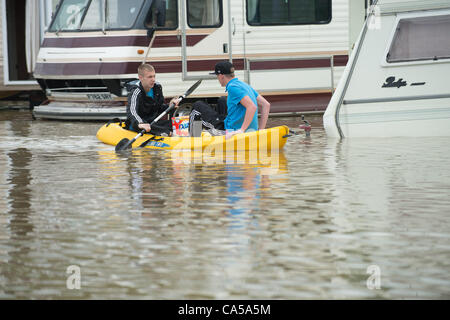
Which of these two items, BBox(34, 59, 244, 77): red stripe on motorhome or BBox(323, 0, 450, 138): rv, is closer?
BBox(323, 0, 450, 138): rv

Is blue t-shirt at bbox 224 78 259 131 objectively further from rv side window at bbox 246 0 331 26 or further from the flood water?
rv side window at bbox 246 0 331 26

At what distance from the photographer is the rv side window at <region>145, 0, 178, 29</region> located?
17.7m

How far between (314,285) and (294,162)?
622 cm

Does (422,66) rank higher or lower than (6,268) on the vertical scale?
higher

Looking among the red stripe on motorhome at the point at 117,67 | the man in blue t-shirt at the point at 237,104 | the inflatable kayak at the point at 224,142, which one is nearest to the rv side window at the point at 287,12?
the red stripe on motorhome at the point at 117,67

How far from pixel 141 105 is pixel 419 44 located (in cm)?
407

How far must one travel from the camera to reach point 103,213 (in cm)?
866

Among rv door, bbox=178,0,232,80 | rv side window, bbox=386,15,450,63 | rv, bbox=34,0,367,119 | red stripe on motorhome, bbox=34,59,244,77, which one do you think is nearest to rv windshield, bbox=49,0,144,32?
rv, bbox=34,0,367,119

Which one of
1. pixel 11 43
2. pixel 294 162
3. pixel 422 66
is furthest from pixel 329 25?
pixel 11 43

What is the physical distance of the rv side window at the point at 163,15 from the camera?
1766cm

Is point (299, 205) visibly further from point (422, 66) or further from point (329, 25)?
point (329, 25)
